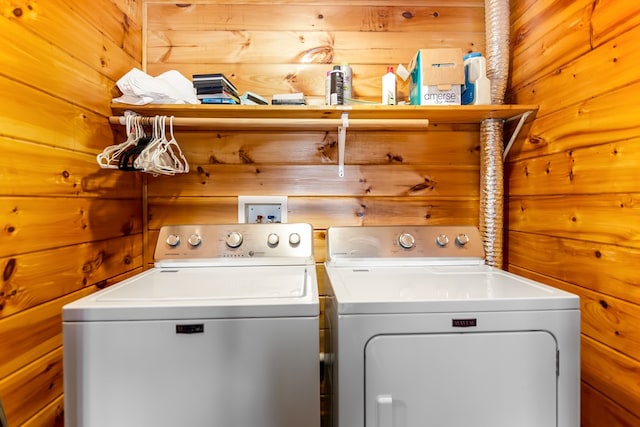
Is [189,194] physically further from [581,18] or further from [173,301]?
[581,18]

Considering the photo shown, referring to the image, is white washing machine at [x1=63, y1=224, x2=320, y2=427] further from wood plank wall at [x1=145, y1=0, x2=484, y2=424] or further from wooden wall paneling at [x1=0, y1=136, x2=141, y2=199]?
wood plank wall at [x1=145, y1=0, x2=484, y2=424]

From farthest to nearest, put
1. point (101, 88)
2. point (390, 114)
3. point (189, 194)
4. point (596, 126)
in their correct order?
1. point (189, 194)
2. point (390, 114)
3. point (101, 88)
4. point (596, 126)

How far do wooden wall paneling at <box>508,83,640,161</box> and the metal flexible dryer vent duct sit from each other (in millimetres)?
141

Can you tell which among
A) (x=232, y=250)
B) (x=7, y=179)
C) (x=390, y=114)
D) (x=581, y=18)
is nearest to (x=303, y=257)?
(x=232, y=250)

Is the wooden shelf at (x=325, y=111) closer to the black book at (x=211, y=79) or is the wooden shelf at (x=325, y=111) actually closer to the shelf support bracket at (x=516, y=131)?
the shelf support bracket at (x=516, y=131)

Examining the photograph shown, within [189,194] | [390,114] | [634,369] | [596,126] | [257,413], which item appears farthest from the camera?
[189,194]

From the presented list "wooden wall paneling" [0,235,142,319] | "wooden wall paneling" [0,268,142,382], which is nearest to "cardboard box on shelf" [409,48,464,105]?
"wooden wall paneling" [0,235,142,319]

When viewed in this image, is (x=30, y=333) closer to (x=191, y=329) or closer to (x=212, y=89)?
(x=191, y=329)

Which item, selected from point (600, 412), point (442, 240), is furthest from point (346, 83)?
point (600, 412)

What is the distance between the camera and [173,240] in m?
1.47

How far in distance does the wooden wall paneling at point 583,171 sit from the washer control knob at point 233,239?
1317 mm

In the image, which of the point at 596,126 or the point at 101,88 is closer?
the point at 596,126

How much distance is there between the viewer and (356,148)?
1.74 metres

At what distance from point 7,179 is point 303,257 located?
1010 millimetres
